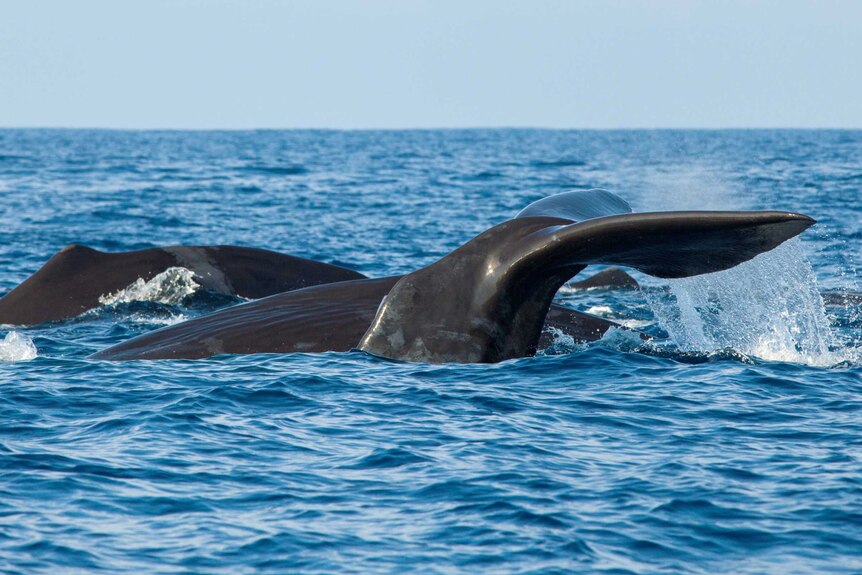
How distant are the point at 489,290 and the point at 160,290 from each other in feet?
24.2

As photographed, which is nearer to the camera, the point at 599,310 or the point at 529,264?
Result: the point at 529,264

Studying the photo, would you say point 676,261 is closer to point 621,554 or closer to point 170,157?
point 621,554

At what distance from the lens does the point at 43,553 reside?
22.7ft

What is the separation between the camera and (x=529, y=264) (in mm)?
9523

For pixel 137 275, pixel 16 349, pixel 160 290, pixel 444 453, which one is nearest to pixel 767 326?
pixel 444 453

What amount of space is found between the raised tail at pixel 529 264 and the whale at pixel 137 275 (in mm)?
5789

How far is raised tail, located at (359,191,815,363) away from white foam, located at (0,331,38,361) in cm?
383

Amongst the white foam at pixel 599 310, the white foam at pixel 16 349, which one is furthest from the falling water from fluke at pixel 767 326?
the white foam at pixel 16 349

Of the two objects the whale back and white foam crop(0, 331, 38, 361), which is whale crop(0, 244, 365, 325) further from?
the whale back

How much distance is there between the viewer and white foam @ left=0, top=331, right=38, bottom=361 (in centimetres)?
1255

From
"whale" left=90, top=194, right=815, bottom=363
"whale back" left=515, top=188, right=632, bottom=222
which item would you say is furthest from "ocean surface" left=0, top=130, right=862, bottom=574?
"whale back" left=515, top=188, right=632, bottom=222

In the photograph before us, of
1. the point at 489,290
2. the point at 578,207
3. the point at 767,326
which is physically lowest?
the point at 767,326

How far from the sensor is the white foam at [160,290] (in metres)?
15.9

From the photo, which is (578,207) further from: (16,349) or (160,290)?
(160,290)
